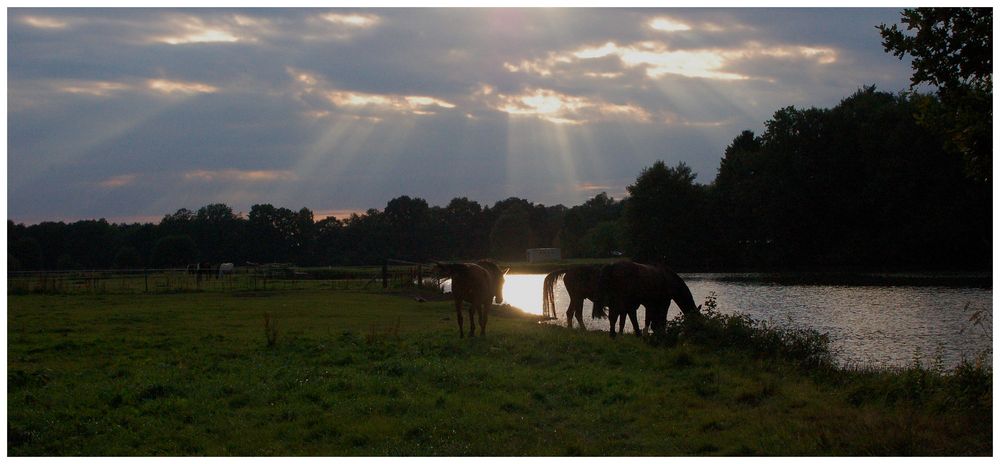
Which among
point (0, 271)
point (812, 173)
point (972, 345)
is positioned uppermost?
point (812, 173)

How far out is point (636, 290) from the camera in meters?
19.5

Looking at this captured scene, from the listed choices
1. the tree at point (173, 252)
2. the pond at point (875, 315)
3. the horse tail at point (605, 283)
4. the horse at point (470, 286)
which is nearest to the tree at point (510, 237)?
the tree at point (173, 252)

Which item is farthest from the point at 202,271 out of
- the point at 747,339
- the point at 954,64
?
the point at 954,64

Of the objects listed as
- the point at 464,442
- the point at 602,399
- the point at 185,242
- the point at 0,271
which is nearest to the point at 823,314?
the point at 602,399

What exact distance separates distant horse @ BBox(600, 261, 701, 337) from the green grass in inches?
61.4

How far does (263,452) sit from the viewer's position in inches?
344

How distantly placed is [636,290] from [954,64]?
9.28 meters

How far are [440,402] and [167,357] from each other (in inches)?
279

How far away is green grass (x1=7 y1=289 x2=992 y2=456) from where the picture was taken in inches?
353

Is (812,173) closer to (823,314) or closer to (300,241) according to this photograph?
(823,314)

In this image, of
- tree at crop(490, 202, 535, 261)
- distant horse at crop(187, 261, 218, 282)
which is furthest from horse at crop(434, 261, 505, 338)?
tree at crop(490, 202, 535, 261)

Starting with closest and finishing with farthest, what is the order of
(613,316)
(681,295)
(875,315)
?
1. (613,316)
2. (681,295)
3. (875,315)

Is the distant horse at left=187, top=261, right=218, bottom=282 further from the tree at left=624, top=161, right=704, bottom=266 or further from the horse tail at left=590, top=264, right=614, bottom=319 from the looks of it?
the tree at left=624, top=161, right=704, bottom=266

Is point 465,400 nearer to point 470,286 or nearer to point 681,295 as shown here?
point 470,286
